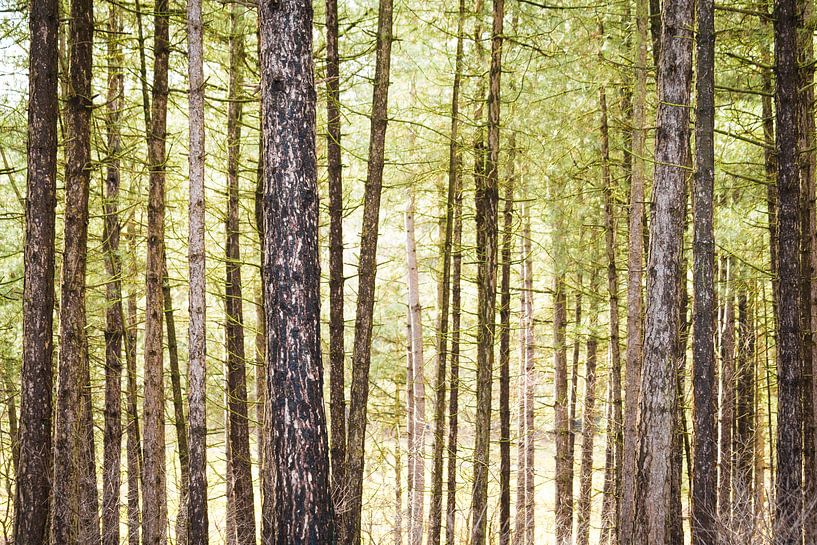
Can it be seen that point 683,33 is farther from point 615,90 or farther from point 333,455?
point 333,455

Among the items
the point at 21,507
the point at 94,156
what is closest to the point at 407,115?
the point at 94,156

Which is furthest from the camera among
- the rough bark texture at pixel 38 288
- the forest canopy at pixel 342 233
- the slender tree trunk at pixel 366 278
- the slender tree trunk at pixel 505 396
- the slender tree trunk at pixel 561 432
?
the slender tree trunk at pixel 561 432

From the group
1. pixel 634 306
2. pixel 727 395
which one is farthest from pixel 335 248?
pixel 727 395

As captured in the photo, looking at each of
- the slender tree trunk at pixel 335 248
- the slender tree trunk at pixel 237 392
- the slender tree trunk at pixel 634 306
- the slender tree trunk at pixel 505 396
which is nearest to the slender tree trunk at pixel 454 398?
the slender tree trunk at pixel 505 396

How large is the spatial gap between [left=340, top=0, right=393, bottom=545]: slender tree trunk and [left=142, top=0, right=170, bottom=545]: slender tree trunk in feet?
8.46

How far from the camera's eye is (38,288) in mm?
7129

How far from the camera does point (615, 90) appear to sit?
38.5 feet

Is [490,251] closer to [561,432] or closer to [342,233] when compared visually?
[342,233]

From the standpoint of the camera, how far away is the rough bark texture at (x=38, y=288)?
7.05 meters

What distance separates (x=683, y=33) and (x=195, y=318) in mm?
6696

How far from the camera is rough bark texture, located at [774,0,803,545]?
795 cm

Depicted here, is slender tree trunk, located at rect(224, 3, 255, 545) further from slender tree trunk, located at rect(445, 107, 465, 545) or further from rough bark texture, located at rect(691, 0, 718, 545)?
rough bark texture, located at rect(691, 0, 718, 545)

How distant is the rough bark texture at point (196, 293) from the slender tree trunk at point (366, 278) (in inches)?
82.2

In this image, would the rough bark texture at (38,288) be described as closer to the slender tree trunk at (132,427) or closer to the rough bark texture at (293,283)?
the slender tree trunk at (132,427)
